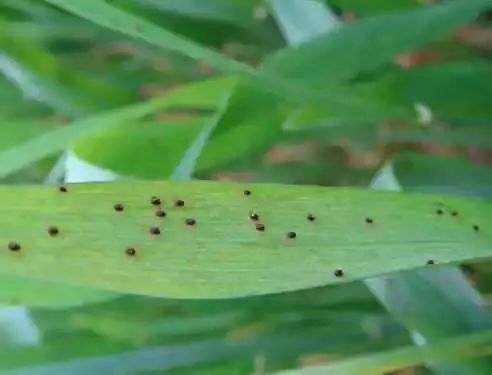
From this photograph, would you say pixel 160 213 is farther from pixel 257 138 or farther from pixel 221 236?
pixel 257 138

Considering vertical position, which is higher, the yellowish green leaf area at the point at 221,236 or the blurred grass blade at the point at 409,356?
the yellowish green leaf area at the point at 221,236

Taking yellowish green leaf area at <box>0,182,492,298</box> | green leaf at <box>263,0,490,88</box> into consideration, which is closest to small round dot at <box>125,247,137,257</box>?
yellowish green leaf area at <box>0,182,492,298</box>

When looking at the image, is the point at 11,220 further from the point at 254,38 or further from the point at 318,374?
the point at 254,38

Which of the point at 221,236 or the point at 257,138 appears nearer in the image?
the point at 221,236

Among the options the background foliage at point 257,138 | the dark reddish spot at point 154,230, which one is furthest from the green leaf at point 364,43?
the dark reddish spot at point 154,230

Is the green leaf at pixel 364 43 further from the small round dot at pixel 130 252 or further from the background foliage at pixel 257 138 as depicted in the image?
the small round dot at pixel 130 252

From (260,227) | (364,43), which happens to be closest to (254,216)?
(260,227)

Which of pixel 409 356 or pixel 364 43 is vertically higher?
pixel 364 43
